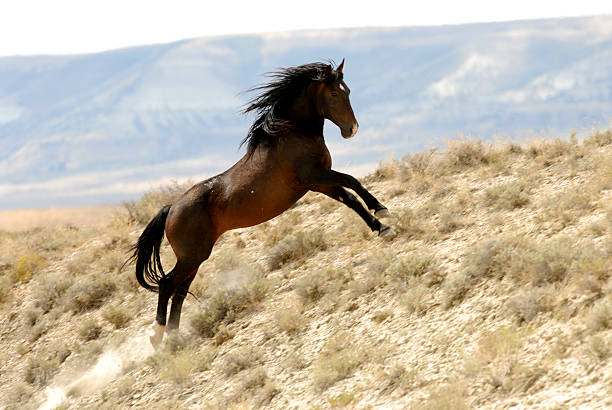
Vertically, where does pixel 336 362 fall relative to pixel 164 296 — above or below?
below

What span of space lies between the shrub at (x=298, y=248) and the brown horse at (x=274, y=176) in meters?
1.88

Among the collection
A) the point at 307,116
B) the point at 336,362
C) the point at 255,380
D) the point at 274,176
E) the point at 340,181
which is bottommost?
the point at 255,380

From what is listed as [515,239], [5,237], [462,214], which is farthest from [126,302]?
[5,237]

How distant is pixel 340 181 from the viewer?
9453 millimetres

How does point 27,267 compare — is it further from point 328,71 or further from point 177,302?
point 328,71

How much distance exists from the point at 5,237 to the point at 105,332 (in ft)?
34.0

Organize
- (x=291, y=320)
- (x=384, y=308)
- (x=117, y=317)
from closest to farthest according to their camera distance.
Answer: (x=384, y=308), (x=291, y=320), (x=117, y=317)

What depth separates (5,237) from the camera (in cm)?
2144

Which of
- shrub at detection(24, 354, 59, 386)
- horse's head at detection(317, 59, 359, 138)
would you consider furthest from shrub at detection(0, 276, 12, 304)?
horse's head at detection(317, 59, 359, 138)

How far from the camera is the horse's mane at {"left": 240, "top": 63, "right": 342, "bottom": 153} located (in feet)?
33.1

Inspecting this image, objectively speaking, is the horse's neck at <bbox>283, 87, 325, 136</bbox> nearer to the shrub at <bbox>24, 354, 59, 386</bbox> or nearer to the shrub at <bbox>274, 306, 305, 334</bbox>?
the shrub at <bbox>274, 306, 305, 334</bbox>

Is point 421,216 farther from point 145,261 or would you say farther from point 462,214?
point 145,261

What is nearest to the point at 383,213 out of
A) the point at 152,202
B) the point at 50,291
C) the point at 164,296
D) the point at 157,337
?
the point at 164,296

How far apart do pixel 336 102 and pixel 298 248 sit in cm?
314
